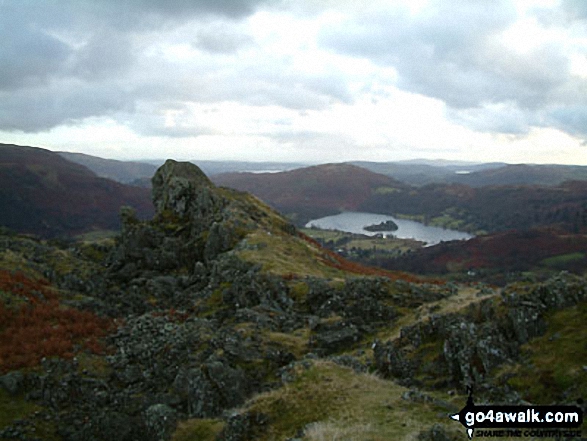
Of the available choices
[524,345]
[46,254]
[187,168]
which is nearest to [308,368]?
[524,345]

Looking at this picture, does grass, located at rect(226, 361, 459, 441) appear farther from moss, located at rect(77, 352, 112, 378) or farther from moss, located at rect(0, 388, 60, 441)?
moss, located at rect(77, 352, 112, 378)

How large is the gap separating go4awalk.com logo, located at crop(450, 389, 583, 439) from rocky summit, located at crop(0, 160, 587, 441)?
95cm

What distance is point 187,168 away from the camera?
75250 millimetres

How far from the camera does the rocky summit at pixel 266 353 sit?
56.0 feet

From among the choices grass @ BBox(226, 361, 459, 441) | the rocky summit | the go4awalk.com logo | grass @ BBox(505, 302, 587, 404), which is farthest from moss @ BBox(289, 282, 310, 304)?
the go4awalk.com logo

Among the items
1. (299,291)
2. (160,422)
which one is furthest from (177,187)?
(160,422)

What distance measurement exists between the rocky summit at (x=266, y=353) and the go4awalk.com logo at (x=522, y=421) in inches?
37.5

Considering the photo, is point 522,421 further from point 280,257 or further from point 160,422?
point 280,257

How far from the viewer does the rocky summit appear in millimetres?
17078

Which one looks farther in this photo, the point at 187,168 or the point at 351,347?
the point at 187,168

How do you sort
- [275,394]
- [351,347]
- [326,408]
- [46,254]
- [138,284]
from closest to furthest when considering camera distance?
[326,408]
[275,394]
[351,347]
[138,284]
[46,254]

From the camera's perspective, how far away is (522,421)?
1419 cm

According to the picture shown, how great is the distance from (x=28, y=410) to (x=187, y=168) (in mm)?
56529

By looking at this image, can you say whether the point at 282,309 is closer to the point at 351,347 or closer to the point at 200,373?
the point at 351,347
